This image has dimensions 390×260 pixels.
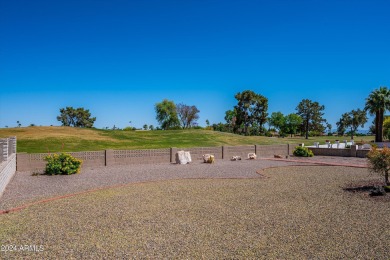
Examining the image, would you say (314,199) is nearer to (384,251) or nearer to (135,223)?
(384,251)

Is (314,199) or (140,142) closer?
(314,199)

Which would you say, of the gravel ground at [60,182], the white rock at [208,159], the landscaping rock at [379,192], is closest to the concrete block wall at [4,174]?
the gravel ground at [60,182]

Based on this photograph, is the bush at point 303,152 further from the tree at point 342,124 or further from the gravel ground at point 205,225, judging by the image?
the tree at point 342,124

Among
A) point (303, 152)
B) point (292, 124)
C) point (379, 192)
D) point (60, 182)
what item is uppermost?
point (292, 124)

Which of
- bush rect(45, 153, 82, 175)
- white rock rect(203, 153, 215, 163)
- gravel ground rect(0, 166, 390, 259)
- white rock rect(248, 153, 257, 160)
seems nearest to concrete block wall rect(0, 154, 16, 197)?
bush rect(45, 153, 82, 175)

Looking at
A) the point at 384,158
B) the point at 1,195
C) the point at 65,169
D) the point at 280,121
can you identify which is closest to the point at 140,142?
the point at 65,169

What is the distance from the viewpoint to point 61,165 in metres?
→ 20.7

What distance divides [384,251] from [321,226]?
1910 millimetres

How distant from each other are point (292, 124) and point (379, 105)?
5191 centimetres

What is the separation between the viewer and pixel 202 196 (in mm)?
13000

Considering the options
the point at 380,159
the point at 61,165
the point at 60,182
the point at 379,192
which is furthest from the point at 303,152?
the point at 60,182

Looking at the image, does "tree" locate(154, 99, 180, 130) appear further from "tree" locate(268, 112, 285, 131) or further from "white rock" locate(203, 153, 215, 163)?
"white rock" locate(203, 153, 215, 163)

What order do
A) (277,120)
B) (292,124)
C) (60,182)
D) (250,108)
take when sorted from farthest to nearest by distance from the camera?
1. (277,120)
2. (292,124)
3. (250,108)
4. (60,182)

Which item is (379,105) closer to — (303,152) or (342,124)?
(303,152)
